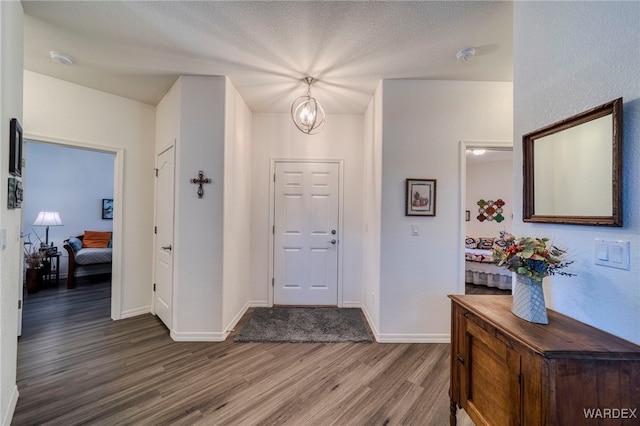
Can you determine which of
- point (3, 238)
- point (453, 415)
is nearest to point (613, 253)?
point (453, 415)

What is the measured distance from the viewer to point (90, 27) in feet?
5.93

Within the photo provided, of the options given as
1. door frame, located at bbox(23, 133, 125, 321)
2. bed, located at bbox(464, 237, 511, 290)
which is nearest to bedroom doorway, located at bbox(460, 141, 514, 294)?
bed, located at bbox(464, 237, 511, 290)

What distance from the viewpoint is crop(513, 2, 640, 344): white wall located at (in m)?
0.91

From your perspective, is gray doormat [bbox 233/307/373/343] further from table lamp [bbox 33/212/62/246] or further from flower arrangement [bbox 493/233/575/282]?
table lamp [bbox 33/212/62/246]

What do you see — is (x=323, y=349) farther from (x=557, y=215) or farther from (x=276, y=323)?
(x=557, y=215)

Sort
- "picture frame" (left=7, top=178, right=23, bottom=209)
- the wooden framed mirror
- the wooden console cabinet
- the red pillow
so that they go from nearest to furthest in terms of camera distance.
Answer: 1. the wooden console cabinet
2. the wooden framed mirror
3. "picture frame" (left=7, top=178, right=23, bottom=209)
4. the red pillow

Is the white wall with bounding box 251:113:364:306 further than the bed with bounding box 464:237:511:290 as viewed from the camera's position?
No

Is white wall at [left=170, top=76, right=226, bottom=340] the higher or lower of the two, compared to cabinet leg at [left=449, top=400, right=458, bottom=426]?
higher

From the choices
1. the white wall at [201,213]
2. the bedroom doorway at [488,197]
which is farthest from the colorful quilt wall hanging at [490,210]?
the white wall at [201,213]

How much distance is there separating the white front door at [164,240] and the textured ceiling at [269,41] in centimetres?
87

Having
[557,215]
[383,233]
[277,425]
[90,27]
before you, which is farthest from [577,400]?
[90,27]

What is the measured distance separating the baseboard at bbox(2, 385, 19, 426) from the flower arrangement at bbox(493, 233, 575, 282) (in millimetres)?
2787

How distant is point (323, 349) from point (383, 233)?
1.23 m

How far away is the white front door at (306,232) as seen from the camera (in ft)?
10.8
